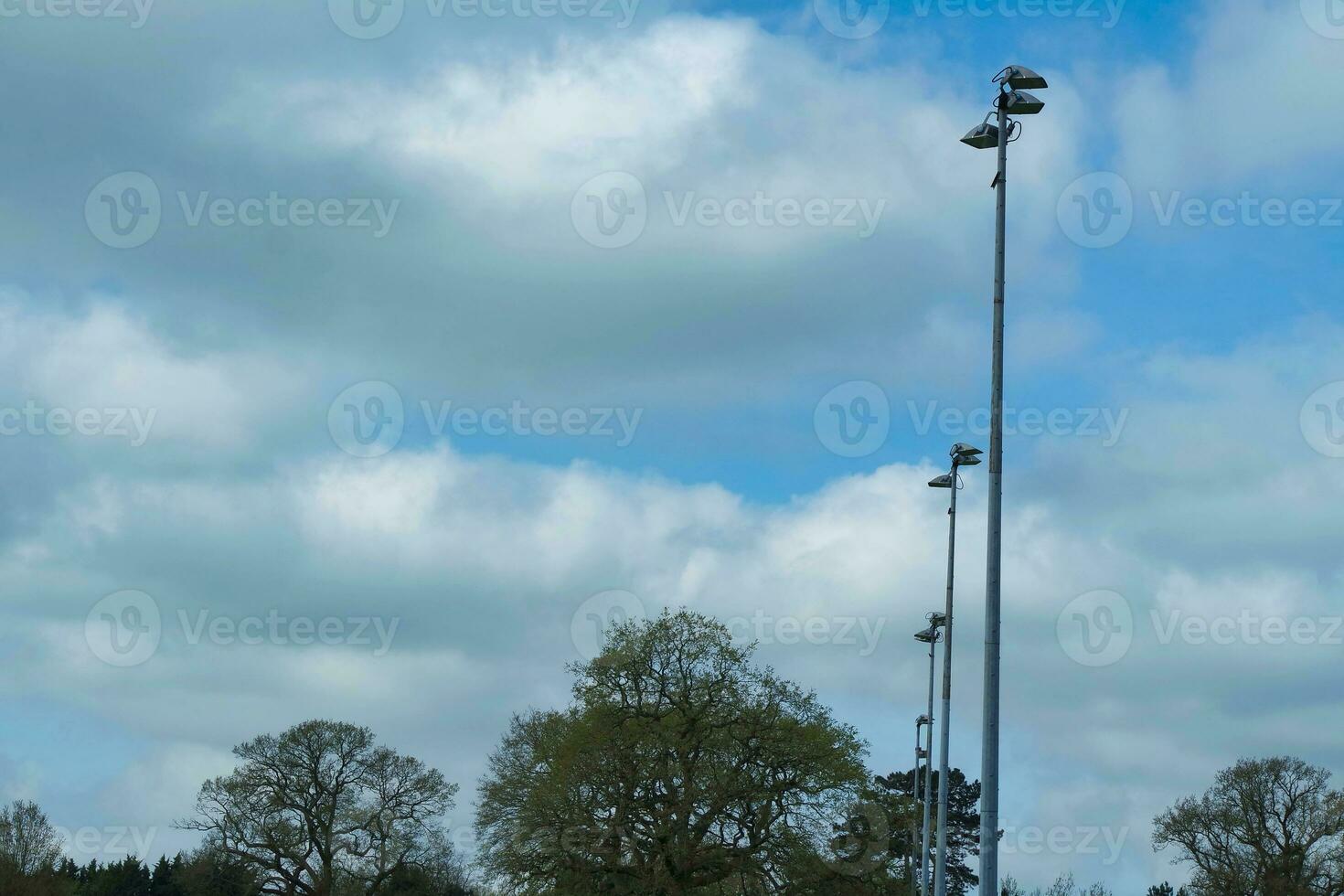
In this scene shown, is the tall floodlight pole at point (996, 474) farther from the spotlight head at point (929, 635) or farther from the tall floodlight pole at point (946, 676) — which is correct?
the spotlight head at point (929, 635)

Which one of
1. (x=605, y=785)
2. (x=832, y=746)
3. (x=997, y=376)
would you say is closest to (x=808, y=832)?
(x=832, y=746)

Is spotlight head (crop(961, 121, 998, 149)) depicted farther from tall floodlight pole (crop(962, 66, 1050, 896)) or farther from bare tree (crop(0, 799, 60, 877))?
bare tree (crop(0, 799, 60, 877))

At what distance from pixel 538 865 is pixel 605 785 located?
189 inches

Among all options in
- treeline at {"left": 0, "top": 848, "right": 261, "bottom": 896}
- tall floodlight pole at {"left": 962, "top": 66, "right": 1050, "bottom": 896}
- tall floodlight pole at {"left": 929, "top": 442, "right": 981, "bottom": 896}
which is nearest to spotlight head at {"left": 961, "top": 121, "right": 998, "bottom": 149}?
tall floodlight pole at {"left": 962, "top": 66, "right": 1050, "bottom": 896}

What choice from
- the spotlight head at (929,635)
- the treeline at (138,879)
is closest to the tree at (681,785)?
the spotlight head at (929,635)

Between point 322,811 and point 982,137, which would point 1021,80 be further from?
point 322,811

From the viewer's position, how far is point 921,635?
62.0m

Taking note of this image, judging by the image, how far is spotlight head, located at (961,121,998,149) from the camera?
26797 millimetres

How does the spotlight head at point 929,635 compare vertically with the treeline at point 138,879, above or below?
above

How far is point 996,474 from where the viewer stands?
23953mm

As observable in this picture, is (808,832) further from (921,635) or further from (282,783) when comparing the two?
(282,783)

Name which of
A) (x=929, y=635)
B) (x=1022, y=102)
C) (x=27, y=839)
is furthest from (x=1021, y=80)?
(x=27, y=839)

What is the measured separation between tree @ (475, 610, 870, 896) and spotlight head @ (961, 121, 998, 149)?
129 feet

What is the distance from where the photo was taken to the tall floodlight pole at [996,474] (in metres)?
21.7
